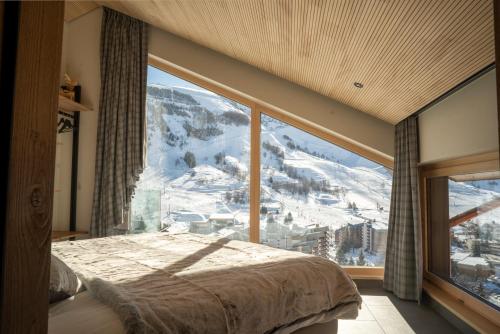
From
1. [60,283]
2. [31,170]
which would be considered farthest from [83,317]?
[31,170]

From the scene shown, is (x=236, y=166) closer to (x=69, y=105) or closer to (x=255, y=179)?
(x=255, y=179)

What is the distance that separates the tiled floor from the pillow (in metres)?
2.06

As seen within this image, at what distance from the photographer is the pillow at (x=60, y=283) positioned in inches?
49.6

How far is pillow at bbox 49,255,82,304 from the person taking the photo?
1.26 m

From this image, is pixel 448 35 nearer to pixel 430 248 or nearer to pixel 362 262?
pixel 430 248

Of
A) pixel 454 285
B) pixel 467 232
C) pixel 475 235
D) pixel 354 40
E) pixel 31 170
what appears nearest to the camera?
pixel 31 170

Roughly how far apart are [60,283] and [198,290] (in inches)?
21.3

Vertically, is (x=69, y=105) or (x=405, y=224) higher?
(x=69, y=105)

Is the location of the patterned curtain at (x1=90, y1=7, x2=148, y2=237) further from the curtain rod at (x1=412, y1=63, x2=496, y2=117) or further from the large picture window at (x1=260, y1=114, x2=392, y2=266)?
the curtain rod at (x1=412, y1=63, x2=496, y2=117)

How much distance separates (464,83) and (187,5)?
2.47m

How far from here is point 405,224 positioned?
340 cm

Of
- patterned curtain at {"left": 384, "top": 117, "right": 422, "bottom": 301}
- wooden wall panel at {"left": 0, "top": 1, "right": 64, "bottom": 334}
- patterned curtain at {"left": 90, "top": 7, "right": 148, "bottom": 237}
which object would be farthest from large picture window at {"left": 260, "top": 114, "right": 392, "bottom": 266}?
wooden wall panel at {"left": 0, "top": 1, "right": 64, "bottom": 334}

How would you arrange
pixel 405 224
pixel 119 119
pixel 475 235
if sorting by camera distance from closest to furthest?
1. pixel 475 235
2. pixel 405 224
3. pixel 119 119

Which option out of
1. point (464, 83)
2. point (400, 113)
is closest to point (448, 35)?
point (464, 83)
